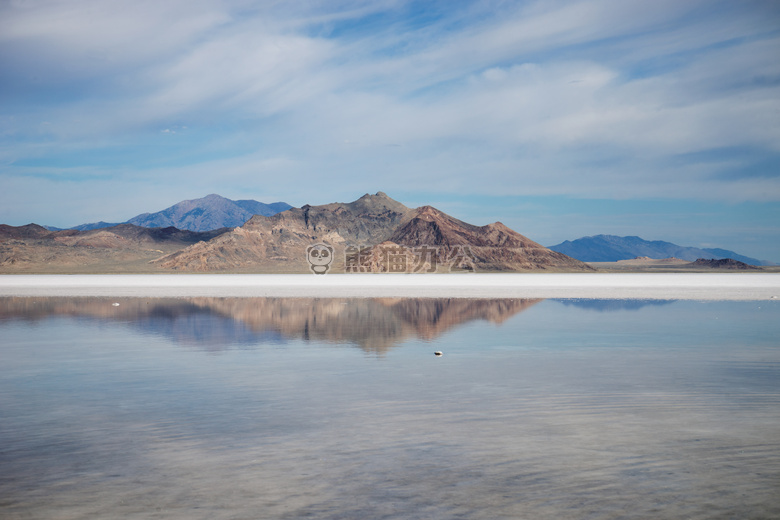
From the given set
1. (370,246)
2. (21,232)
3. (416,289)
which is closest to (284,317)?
(416,289)

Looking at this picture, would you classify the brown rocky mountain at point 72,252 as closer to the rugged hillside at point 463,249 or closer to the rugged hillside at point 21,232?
the rugged hillside at point 21,232

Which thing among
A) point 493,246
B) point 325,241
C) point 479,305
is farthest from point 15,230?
point 479,305

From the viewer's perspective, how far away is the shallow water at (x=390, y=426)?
683 centimetres

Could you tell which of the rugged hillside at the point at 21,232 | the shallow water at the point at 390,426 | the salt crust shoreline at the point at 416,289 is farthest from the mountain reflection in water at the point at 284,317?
the rugged hillside at the point at 21,232

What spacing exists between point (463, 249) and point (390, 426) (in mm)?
156834

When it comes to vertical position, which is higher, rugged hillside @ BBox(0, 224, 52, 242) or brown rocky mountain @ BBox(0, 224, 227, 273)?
rugged hillside @ BBox(0, 224, 52, 242)

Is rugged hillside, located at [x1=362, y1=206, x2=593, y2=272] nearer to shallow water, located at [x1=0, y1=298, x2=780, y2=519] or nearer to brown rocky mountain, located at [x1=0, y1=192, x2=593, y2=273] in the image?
brown rocky mountain, located at [x1=0, y1=192, x2=593, y2=273]

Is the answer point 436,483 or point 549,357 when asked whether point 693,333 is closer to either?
point 549,357

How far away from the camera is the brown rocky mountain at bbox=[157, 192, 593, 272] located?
484ft

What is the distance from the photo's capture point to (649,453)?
838 centimetres

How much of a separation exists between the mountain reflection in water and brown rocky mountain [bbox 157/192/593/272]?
9631cm

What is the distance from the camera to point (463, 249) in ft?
543

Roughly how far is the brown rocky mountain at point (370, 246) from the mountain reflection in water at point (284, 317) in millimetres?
96314

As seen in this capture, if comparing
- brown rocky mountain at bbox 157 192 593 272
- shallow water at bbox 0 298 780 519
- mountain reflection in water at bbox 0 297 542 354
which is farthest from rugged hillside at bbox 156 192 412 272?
shallow water at bbox 0 298 780 519
